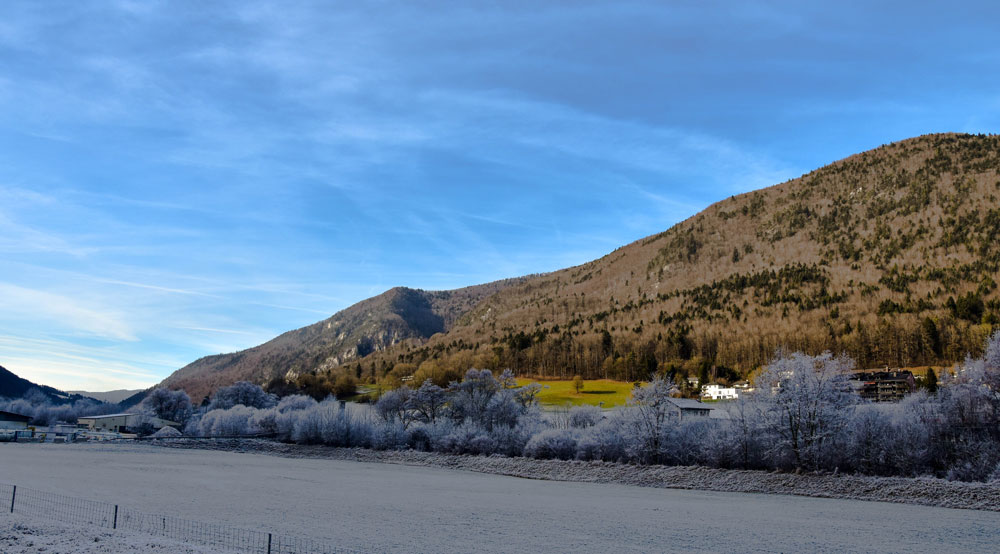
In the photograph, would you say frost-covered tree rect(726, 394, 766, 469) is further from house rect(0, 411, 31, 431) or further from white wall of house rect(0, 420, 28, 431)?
house rect(0, 411, 31, 431)

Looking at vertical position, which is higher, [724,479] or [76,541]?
[76,541]

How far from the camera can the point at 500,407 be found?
92688 mm

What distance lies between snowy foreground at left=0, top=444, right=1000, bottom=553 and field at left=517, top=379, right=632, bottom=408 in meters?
72.6

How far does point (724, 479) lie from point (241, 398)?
131 meters

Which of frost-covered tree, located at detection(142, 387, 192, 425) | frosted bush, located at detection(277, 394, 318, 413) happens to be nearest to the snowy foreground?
frosted bush, located at detection(277, 394, 318, 413)

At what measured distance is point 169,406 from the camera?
15825cm

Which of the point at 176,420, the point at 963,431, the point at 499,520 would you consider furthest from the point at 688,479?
the point at 176,420

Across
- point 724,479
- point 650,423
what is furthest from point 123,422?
point 724,479

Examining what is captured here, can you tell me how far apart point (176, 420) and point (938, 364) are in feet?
602

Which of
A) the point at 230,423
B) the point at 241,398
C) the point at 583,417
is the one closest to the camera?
the point at 583,417

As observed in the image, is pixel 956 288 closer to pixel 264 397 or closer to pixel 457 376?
pixel 457 376


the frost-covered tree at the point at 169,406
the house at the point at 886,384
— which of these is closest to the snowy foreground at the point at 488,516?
the house at the point at 886,384

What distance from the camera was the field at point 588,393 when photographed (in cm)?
12394

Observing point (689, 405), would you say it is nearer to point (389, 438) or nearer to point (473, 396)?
point (473, 396)
